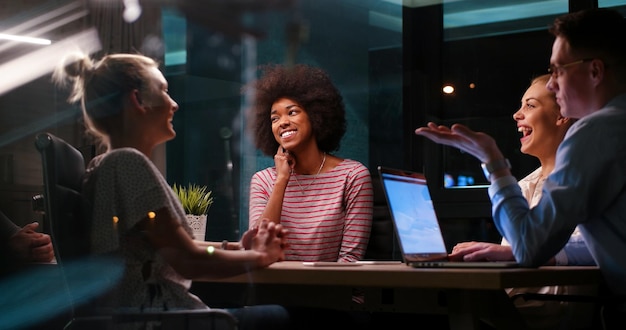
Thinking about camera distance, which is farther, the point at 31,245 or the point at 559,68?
the point at 559,68

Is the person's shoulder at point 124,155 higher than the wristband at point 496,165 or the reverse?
higher

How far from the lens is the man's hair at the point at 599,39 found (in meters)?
2.14

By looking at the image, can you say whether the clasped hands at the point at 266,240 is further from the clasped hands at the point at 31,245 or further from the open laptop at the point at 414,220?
the clasped hands at the point at 31,245

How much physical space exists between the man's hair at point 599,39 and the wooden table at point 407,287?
1.76 ft

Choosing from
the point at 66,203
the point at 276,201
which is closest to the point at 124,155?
the point at 66,203

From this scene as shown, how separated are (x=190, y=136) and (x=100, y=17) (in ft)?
1.19

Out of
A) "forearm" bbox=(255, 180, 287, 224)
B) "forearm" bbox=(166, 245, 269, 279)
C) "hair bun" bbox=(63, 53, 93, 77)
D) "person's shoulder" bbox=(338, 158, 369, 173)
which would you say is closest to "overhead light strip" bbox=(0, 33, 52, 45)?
"hair bun" bbox=(63, 53, 93, 77)

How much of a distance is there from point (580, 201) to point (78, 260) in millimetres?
1146

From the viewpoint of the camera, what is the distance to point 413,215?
2.13m

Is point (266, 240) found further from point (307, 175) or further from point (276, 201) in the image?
point (307, 175)

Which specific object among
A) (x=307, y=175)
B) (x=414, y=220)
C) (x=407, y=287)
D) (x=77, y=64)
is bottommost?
(x=407, y=287)

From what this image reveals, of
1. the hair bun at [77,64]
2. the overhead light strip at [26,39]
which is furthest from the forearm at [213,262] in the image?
the overhead light strip at [26,39]

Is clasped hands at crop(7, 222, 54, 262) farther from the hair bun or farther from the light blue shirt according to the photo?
the light blue shirt

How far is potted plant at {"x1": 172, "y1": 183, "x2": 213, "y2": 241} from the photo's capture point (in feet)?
6.04
